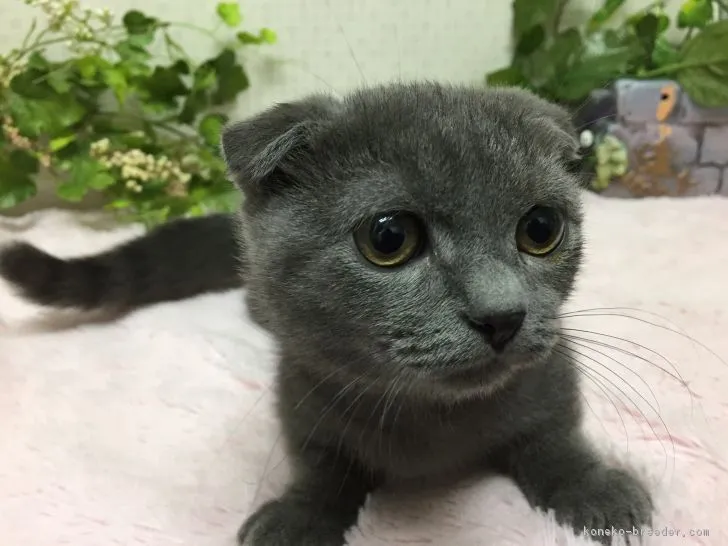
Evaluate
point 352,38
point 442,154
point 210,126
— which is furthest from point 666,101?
point 442,154

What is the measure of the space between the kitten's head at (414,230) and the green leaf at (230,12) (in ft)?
2.91

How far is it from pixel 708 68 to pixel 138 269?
4.32 feet

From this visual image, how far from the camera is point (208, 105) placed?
153 cm

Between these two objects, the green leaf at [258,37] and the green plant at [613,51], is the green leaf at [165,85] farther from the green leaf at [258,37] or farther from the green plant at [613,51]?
the green plant at [613,51]

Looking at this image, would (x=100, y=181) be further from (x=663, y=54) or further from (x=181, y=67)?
(x=663, y=54)

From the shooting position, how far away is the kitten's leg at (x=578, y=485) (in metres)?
0.67

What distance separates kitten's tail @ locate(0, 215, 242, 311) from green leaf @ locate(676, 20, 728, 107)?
1.10m

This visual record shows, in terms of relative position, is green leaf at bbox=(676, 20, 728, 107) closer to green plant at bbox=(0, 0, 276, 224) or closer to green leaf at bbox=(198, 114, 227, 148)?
green plant at bbox=(0, 0, 276, 224)

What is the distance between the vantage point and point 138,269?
115cm

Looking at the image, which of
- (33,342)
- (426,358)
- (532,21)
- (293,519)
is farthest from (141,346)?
(532,21)

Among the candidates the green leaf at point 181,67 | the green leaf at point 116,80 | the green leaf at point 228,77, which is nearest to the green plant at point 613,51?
the green leaf at point 228,77

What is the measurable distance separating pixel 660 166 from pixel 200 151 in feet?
3.52

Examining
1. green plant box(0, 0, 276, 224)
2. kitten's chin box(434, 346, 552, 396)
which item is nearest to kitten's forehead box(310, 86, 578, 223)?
kitten's chin box(434, 346, 552, 396)

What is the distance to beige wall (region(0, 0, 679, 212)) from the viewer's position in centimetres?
151
